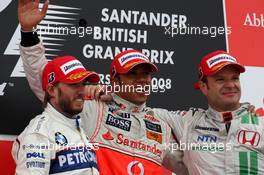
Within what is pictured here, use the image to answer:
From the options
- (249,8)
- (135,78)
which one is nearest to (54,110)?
(135,78)

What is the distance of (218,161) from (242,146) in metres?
0.13

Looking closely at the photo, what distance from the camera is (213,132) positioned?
2.66 meters

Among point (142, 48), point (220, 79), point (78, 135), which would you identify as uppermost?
point (142, 48)

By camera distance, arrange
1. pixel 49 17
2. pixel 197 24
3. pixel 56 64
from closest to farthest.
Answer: pixel 56 64 < pixel 49 17 < pixel 197 24

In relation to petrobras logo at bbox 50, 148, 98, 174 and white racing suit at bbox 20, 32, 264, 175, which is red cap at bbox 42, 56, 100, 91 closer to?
white racing suit at bbox 20, 32, 264, 175

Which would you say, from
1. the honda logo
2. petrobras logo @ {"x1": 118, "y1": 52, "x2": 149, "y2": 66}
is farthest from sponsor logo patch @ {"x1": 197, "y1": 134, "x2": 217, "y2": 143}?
petrobras logo @ {"x1": 118, "y1": 52, "x2": 149, "y2": 66}

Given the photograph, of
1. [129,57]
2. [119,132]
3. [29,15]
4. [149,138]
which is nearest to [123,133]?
[119,132]

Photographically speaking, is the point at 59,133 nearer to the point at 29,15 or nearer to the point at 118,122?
the point at 118,122

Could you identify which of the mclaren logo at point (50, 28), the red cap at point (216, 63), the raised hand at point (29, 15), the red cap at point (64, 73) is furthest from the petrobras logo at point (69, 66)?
the red cap at point (216, 63)

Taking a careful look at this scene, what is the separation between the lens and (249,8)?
3.36 m

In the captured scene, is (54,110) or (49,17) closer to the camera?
(54,110)

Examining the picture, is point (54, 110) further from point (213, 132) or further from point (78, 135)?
point (213, 132)

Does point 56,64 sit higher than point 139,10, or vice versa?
point 139,10

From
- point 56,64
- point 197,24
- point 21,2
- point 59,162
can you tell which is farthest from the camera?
point 197,24
